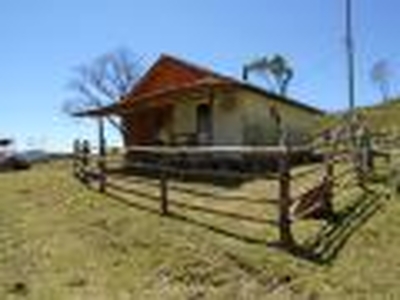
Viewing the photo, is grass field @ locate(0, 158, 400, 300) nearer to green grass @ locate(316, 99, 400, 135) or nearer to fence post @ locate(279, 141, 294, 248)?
fence post @ locate(279, 141, 294, 248)

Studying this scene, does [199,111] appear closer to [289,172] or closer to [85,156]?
[85,156]

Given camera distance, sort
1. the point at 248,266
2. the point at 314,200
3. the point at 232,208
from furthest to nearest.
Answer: the point at 232,208 < the point at 314,200 < the point at 248,266

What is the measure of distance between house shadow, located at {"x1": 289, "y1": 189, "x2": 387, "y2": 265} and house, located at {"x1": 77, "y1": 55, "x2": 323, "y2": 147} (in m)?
11.1

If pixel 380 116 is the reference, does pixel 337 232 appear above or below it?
below

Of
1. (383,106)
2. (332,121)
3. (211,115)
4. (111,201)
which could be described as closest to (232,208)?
(111,201)

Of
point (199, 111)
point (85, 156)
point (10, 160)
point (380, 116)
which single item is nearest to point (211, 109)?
point (199, 111)

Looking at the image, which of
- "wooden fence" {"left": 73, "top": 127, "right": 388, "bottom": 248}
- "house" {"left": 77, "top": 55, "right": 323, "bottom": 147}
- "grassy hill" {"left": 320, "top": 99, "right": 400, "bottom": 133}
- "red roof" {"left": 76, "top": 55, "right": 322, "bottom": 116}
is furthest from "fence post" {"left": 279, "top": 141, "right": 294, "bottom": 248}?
"grassy hill" {"left": 320, "top": 99, "right": 400, "bottom": 133}

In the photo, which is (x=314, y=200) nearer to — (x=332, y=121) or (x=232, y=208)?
(x=232, y=208)

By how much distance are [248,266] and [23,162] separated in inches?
1203

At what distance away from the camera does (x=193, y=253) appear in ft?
45.8

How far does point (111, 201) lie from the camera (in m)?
20.5

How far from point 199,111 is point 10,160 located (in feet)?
42.3

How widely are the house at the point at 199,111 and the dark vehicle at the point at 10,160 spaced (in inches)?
254

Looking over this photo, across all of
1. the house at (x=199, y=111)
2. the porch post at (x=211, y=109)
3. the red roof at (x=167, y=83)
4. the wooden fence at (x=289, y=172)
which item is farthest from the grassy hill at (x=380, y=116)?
the wooden fence at (x=289, y=172)
